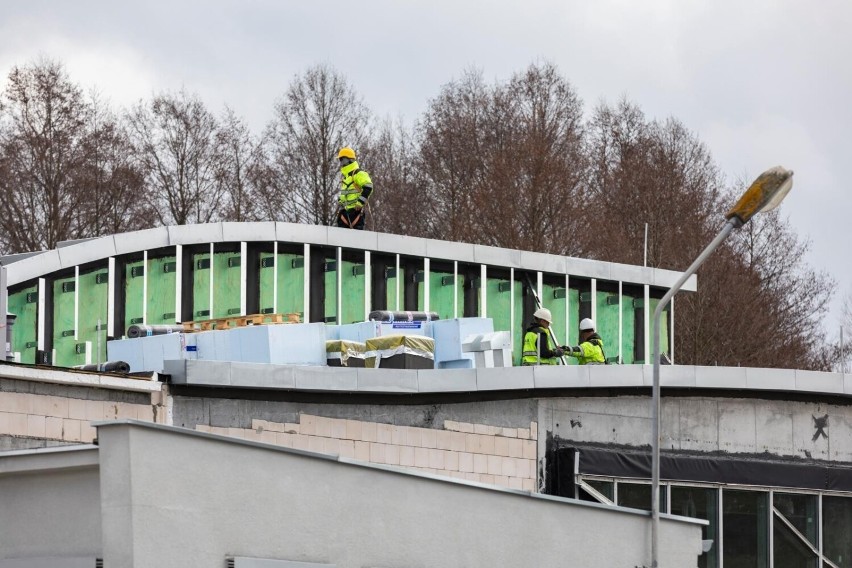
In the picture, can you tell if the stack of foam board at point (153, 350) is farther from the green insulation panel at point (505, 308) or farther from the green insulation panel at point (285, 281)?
the green insulation panel at point (505, 308)

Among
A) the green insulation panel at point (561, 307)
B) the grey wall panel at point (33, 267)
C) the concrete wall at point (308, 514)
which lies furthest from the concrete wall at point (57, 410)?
the green insulation panel at point (561, 307)

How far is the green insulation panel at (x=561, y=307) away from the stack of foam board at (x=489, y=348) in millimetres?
7503

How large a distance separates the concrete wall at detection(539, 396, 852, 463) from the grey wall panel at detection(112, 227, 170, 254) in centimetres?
808

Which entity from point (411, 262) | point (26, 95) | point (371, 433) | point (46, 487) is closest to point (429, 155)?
point (26, 95)

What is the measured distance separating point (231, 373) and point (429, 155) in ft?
135

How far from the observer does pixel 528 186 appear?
54.3 meters

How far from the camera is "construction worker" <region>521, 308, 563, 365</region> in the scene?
22875mm

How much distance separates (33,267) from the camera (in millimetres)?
25359

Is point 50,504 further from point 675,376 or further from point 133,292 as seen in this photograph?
point 133,292

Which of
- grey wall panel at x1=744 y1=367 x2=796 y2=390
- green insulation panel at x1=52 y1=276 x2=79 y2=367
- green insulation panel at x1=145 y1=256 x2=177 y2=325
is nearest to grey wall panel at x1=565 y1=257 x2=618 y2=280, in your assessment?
green insulation panel at x1=145 y1=256 x2=177 y2=325

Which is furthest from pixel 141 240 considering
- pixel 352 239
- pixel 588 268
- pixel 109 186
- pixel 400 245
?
pixel 109 186

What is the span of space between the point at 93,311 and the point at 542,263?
28.8 feet

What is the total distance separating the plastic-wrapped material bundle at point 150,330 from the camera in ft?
→ 77.0

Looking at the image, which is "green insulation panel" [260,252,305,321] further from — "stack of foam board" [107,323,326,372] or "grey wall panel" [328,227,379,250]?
"stack of foam board" [107,323,326,372]
